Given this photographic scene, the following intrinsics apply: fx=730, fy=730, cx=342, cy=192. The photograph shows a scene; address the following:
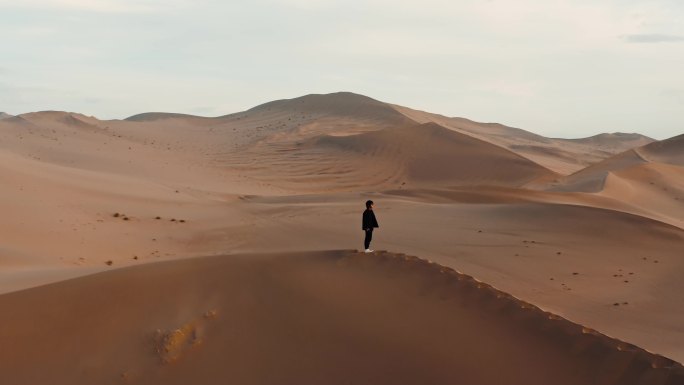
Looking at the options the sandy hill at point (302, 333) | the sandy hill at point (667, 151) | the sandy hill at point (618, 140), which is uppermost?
the sandy hill at point (618, 140)

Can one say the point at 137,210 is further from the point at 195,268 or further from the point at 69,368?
the point at 69,368

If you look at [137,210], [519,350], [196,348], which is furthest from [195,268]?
[137,210]

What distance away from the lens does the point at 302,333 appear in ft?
19.8

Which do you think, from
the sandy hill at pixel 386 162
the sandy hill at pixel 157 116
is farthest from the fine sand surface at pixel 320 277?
the sandy hill at pixel 157 116

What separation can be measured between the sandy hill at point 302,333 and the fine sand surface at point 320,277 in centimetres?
2

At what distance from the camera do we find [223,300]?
6.55m

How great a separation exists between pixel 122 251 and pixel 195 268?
4.81 meters

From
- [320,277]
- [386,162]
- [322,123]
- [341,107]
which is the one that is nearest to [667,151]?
[386,162]

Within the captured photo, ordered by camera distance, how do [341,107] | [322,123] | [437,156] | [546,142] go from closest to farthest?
[437,156], [322,123], [341,107], [546,142]

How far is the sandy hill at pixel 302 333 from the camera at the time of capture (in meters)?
5.49

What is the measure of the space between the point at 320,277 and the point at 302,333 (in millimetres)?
995

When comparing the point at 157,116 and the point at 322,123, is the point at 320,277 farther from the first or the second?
the point at 157,116

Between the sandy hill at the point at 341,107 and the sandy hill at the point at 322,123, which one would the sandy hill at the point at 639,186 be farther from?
the sandy hill at the point at 341,107

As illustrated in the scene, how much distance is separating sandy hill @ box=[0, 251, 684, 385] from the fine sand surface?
18 millimetres
